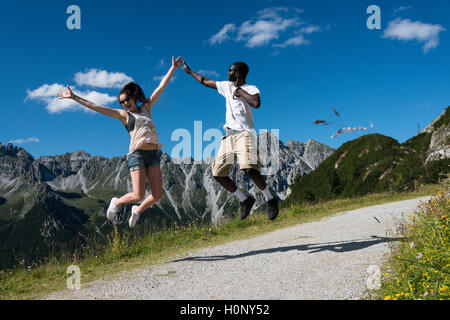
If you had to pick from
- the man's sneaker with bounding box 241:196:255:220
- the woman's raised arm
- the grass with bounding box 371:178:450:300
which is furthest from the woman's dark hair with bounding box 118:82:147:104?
the grass with bounding box 371:178:450:300

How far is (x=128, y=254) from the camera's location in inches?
295

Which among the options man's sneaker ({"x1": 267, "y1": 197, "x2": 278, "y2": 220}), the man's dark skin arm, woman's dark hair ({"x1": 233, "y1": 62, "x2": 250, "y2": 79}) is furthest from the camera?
man's sneaker ({"x1": 267, "y1": 197, "x2": 278, "y2": 220})

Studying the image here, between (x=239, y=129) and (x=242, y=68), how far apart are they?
4.09ft

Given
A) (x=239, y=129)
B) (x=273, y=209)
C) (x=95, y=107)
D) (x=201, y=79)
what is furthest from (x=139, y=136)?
(x=273, y=209)

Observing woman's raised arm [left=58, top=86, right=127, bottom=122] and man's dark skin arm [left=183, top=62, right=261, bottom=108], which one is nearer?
woman's raised arm [left=58, top=86, right=127, bottom=122]

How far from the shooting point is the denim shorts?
5941mm

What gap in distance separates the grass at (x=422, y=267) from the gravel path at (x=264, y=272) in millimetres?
335

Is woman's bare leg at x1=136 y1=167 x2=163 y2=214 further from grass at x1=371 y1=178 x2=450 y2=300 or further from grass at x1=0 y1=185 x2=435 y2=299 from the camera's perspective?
grass at x1=371 y1=178 x2=450 y2=300

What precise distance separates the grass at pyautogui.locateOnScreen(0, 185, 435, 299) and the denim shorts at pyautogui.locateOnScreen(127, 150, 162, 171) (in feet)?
6.18

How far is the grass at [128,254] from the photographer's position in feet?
18.8

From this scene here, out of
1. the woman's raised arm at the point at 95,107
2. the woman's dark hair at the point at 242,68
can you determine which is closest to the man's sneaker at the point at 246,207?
the woman's dark hair at the point at 242,68
